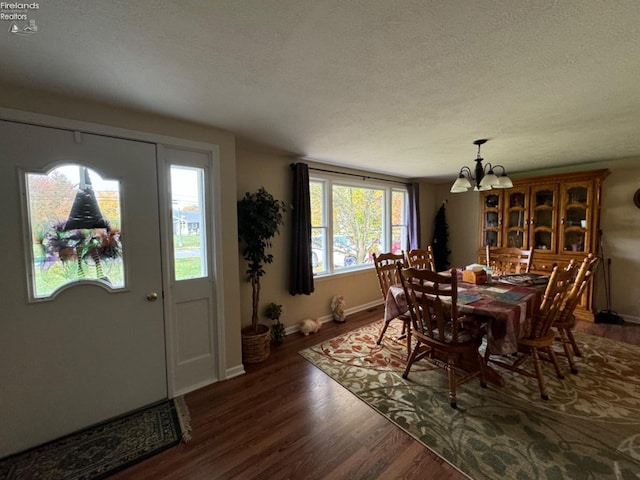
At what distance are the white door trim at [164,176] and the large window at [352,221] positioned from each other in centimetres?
160

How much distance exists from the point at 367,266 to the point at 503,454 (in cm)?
300

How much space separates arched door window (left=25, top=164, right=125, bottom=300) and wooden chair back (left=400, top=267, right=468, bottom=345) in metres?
2.25

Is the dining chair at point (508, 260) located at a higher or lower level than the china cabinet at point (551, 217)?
lower

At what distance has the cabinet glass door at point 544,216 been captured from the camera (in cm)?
395

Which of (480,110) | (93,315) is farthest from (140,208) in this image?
(480,110)

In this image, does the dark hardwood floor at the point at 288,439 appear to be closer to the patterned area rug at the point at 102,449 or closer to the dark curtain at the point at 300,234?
the patterned area rug at the point at 102,449

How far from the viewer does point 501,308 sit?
6.52ft

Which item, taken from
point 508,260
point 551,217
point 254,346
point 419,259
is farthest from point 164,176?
point 551,217

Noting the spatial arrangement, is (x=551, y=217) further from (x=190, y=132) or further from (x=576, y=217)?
(x=190, y=132)

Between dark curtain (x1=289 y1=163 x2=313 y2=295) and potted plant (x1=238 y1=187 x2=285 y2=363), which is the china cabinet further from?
potted plant (x1=238 y1=187 x2=285 y2=363)

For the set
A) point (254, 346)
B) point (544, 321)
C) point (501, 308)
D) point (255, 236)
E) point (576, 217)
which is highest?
point (576, 217)

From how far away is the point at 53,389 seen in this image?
1.75 metres

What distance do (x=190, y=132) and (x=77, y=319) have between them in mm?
1622

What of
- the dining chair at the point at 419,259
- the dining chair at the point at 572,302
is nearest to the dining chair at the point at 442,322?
the dining chair at the point at 572,302
